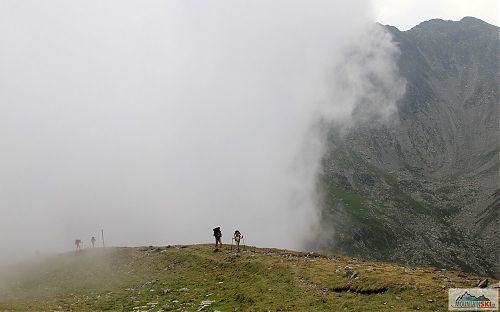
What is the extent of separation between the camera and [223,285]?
43.2 metres

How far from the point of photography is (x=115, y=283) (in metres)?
50.4

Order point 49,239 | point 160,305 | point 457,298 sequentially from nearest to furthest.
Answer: point 457,298, point 160,305, point 49,239

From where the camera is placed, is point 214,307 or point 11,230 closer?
point 214,307

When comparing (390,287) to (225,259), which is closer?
(390,287)

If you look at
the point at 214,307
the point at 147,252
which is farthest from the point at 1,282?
the point at 214,307

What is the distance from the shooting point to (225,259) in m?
56.0

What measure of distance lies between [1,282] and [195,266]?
30390 millimetres

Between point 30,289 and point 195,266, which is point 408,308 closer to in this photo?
point 195,266

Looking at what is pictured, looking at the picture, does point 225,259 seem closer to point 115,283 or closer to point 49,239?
point 115,283

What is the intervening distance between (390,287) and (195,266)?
1134 inches

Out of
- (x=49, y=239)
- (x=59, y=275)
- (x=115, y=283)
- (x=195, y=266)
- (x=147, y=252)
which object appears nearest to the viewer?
(x=115, y=283)

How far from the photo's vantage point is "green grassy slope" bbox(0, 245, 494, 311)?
105 ft

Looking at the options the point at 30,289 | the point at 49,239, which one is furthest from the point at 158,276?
the point at 49,239

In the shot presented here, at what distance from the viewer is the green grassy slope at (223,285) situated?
32156mm
